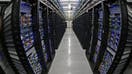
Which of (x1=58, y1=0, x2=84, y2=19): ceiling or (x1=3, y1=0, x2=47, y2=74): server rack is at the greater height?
(x1=58, y1=0, x2=84, y2=19): ceiling

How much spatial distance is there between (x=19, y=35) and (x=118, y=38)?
132 cm

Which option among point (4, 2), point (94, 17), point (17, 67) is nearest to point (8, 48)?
point (17, 67)

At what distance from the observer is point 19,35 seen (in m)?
2.58

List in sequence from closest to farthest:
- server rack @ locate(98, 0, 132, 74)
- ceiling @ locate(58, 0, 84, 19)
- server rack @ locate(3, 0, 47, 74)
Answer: server rack @ locate(98, 0, 132, 74)
server rack @ locate(3, 0, 47, 74)
ceiling @ locate(58, 0, 84, 19)

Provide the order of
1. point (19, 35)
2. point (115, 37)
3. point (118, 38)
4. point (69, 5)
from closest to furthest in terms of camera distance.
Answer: point (19, 35), point (118, 38), point (115, 37), point (69, 5)

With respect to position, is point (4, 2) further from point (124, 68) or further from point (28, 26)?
point (124, 68)

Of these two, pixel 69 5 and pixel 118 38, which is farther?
pixel 69 5

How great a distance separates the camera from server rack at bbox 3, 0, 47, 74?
8.34ft

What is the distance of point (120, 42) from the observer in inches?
96.7

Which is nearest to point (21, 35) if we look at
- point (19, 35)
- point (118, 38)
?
point (19, 35)

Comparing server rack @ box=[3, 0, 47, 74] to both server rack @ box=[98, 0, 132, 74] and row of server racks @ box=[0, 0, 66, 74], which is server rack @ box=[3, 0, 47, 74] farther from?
server rack @ box=[98, 0, 132, 74]

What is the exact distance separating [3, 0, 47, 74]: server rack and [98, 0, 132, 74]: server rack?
3.91 ft

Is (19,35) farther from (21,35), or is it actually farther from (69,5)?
(69,5)

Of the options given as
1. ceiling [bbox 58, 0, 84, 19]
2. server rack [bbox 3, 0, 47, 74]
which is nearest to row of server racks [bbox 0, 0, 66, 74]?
server rack [bbox 3, 0, 47, 74]
